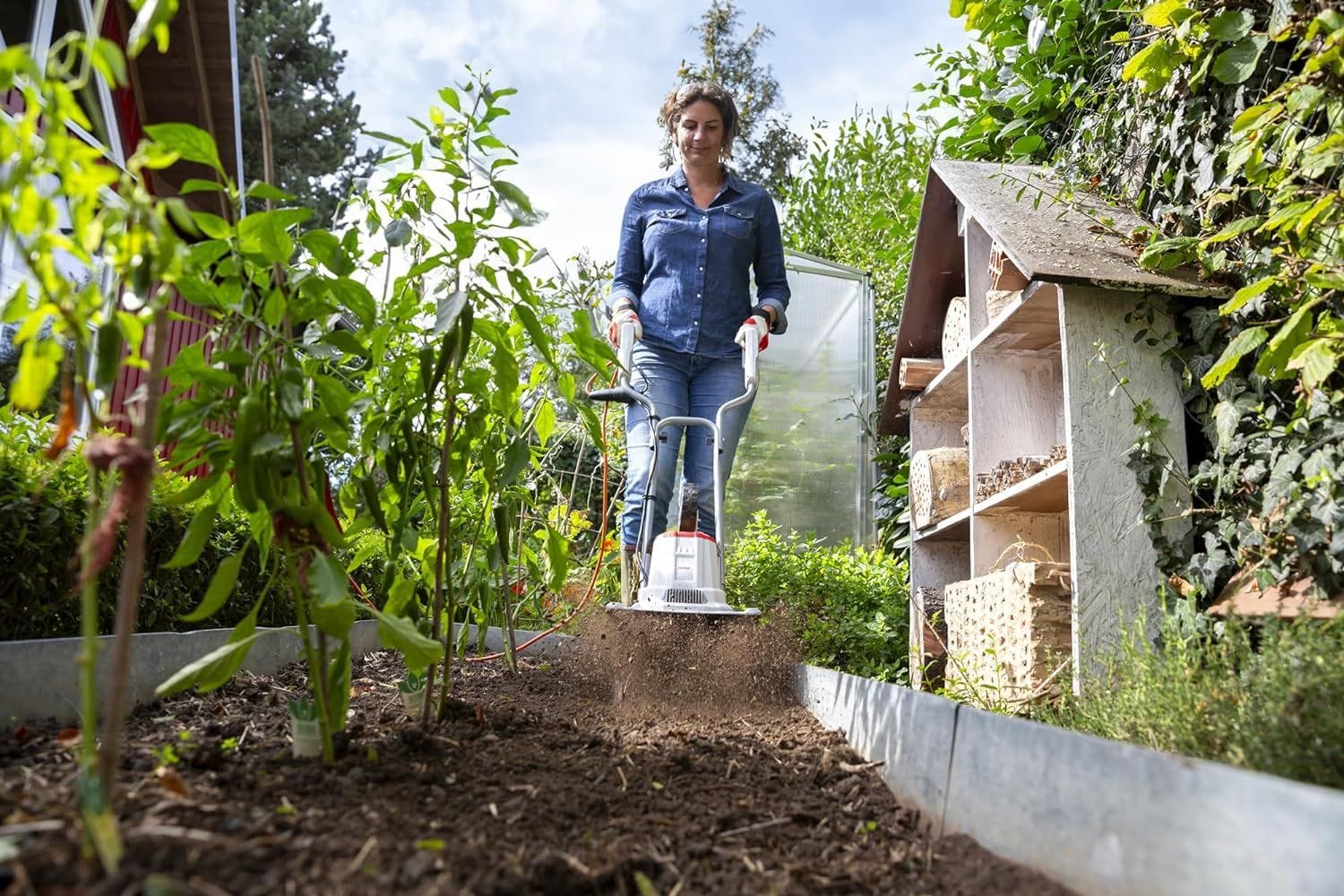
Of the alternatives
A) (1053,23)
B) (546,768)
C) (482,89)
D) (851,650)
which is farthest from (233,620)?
(1053,23)

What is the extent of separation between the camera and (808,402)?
6.79 m

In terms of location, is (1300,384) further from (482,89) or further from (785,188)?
(785,188)

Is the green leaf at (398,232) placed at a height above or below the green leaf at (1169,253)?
below

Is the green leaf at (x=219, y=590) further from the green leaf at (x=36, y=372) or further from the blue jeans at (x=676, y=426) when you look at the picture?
the blue jeans at (x=676, y=426)

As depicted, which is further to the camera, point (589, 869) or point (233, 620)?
point (233, 620)

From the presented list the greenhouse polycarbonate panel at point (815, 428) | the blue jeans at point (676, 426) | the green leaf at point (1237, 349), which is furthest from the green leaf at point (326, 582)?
the greenhouse polycarbonate panel at point (815, 428)

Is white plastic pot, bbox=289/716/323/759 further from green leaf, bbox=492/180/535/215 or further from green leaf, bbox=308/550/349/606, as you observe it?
green leaf, bbox=492/180/535/215

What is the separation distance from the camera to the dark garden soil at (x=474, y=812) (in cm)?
109

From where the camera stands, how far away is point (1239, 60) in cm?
231

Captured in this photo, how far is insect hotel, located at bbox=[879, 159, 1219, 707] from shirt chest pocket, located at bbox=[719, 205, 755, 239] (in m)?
0.78

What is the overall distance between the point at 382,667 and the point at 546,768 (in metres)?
1.66

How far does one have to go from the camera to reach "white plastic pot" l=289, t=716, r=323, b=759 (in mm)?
1618

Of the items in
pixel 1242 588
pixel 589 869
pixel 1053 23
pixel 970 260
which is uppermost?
pixel 1053 23

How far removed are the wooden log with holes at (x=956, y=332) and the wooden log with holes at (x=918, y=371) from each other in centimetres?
26
